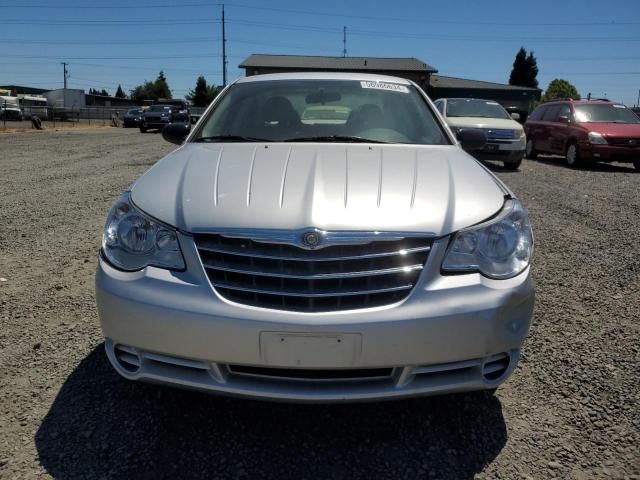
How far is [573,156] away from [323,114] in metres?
11.1

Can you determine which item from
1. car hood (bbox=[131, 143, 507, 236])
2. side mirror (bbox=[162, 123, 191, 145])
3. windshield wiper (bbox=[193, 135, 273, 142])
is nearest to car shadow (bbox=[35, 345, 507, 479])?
car hood (bbox=[131, 143, 507, 236])

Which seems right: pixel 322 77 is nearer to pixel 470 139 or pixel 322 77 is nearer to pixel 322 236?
pixel 470 139

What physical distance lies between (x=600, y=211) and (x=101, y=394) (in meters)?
6.54

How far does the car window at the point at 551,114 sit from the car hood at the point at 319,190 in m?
12.8

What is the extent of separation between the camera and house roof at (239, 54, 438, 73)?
44.0 meters

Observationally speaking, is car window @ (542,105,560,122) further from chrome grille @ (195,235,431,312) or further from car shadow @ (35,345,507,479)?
chrome grille @ (195,235,431,312)

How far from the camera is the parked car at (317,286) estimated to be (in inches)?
76.0

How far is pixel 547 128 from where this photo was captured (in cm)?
1419

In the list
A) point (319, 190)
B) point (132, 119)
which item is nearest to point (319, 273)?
point (319, 190)

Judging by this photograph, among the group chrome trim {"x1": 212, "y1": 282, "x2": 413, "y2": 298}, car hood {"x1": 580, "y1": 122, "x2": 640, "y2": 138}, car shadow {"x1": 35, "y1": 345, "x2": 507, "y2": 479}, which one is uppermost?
car hood {"x1": 580, "y1": 122, "x2": 640, "y2": 138}

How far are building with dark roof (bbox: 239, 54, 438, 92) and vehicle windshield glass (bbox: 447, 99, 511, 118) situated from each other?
30204 millimetres

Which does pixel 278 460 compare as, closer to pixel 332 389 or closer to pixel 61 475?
pixel 332 389

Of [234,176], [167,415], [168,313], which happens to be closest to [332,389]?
[168,313]

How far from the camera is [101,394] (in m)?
2.54
